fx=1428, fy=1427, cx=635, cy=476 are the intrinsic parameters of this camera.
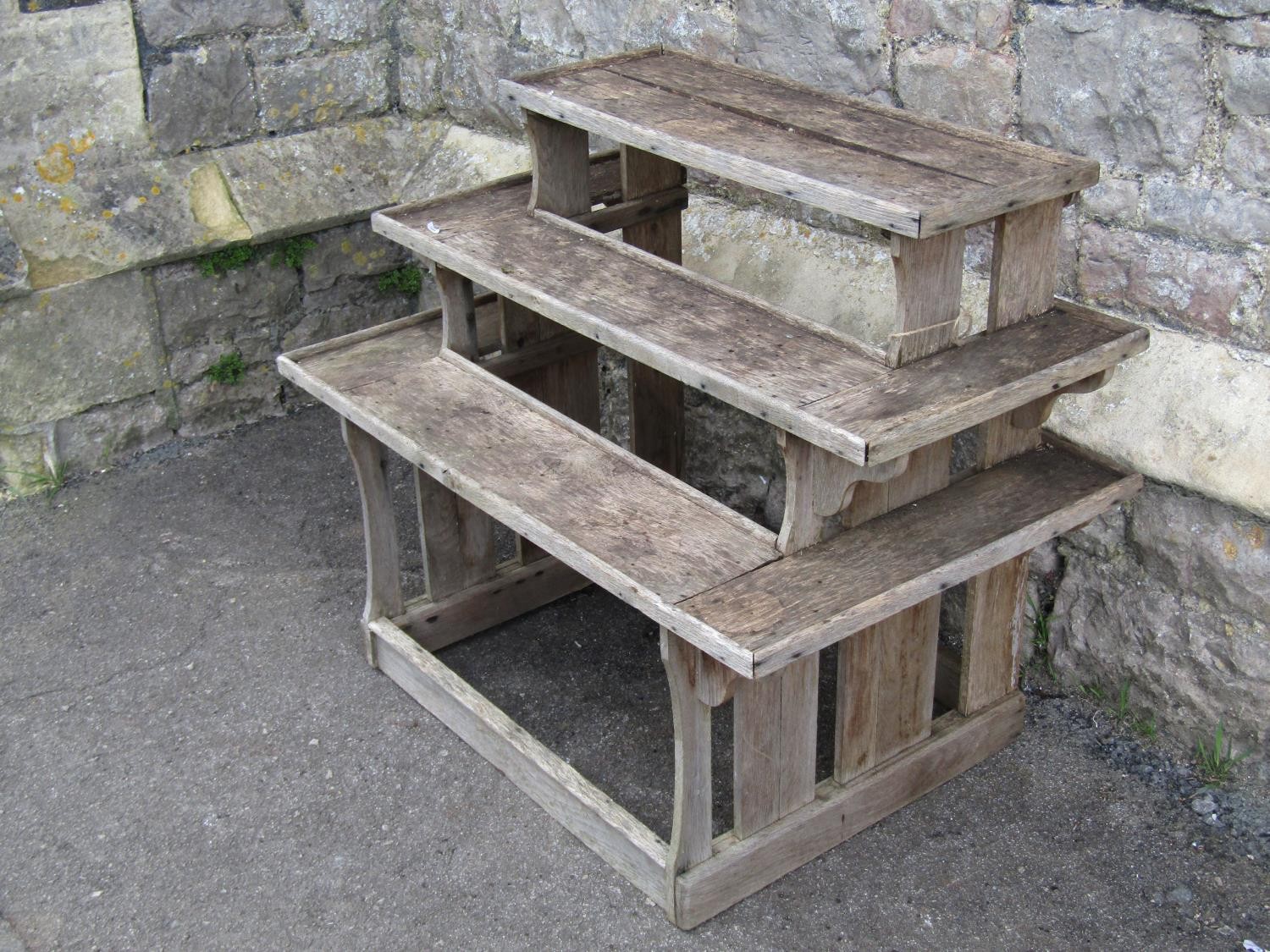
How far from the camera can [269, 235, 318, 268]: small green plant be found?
4.30 meters

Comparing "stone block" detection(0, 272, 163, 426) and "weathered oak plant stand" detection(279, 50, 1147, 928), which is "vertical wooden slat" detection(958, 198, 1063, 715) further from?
"stone block" detection(0, 272, 163, 426)

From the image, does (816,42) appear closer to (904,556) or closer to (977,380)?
(977,380)

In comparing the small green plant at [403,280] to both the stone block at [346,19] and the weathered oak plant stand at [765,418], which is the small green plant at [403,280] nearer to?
the stone block at [346,19]

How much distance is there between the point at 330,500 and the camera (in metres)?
4.10

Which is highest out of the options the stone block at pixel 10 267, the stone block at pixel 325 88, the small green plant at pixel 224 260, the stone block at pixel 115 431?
the stone block at pixel 325 88

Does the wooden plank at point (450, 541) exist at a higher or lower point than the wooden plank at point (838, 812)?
higher

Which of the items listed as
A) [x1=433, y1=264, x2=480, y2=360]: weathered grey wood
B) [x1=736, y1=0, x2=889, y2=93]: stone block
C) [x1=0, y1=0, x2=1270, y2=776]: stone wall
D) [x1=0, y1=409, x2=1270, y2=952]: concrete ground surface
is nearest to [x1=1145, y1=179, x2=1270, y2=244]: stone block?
[x1=0, y1=0, x2=1270, y2=776]: stone wall

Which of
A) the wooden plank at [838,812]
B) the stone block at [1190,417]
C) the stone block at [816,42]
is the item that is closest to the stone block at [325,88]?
the stone block at [816,42]

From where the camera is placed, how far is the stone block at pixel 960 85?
2.95 meters

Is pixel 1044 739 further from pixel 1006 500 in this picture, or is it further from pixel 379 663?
pixel 379 663

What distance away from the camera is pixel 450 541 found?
11.3 ft

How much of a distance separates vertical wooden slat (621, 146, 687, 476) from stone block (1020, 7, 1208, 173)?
85 centimetres

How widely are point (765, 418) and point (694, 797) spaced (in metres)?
0.72

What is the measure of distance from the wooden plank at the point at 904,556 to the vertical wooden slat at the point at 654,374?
1.05 m
